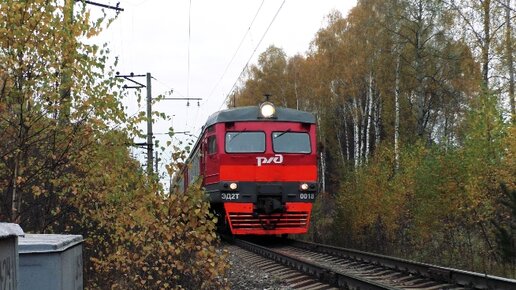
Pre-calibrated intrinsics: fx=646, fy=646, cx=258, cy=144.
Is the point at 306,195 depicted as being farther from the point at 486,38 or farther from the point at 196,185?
the point at 486,38

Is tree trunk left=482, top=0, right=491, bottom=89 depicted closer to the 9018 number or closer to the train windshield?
the train windshield

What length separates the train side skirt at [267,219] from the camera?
14.2m

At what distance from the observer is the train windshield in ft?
48.7

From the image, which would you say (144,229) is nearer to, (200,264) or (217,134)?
(200,264)

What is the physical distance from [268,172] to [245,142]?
2.85ft

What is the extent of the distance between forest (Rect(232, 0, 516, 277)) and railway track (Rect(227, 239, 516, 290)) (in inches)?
42.1

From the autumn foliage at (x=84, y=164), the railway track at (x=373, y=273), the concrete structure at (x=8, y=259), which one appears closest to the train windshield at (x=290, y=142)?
the railway track at (x=373, y=273)

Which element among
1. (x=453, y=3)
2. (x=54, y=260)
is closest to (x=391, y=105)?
(x=453, y=3)

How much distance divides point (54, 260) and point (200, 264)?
3867mm

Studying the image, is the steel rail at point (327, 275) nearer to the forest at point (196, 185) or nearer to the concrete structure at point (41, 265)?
the forest at point (196, 185)

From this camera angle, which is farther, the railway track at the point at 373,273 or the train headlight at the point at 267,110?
the train headlight at the point at 267,110

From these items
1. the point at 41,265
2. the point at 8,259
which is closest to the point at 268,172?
the point at 41,265

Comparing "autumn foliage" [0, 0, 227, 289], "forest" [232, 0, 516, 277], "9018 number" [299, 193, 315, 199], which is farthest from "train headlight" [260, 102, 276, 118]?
"autumn foliage" [0, 0, 227, 289]

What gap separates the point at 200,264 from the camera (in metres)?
7.00
